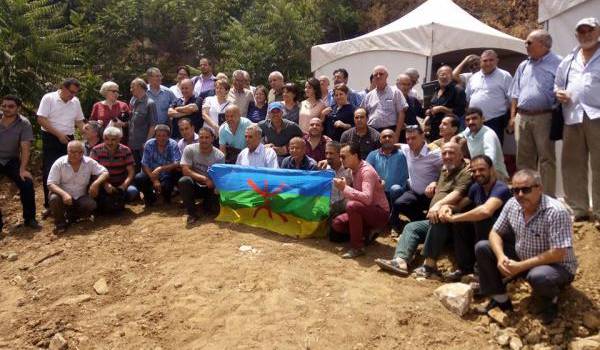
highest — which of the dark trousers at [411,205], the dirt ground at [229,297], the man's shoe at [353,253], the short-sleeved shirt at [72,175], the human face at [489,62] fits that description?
the human face at [489,62]

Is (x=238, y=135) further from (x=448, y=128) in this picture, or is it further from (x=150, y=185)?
(x=448, y=128)

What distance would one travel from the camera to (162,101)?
8.50 metres

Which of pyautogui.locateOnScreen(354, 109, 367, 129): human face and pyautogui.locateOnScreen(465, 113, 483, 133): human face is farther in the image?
pyautogui.locateOnScreen(354, 109, 367, 129): human face

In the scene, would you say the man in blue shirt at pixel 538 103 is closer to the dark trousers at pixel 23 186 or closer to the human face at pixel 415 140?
the human face at pixel 415 140

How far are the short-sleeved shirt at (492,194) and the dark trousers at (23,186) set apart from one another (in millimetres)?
5986

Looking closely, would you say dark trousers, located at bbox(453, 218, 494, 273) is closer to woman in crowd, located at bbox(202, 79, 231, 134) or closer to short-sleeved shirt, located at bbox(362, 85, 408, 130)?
short-sleeved shirt, located at bbox(362, 85, 408, 130)

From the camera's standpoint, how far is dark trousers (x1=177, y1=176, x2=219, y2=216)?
23.8ft

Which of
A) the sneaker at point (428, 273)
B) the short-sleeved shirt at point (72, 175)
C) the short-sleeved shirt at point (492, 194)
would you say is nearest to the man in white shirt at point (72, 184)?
the short-sleeved shirt at point (72, 175)

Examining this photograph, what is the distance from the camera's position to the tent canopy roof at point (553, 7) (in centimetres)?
622

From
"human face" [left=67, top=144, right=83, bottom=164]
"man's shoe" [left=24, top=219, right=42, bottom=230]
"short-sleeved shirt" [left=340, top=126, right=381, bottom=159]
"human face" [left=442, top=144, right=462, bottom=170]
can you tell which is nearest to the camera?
"human face" [left=442, top=144, right=462, bottom=170]

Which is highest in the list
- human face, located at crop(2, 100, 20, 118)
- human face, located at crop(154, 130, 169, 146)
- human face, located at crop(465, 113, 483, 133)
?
human face, located at crop(2, 100, 20, 118)

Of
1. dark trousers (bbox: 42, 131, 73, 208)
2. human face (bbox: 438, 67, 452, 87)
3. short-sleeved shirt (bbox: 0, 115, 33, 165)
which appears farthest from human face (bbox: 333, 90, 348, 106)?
short-sleeved shirt (bbox: 0, 115, 33, 165)

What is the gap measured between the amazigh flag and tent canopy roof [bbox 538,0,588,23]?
3.30 m

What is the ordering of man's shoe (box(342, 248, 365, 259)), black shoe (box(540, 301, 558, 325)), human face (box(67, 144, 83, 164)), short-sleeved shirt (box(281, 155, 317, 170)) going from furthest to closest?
1. human face (box(67, 144, 83, 164))
2. short-sleeved shirt (box(281, 155, 317, 170))
3. man's shoe (box(342, 248, 365, 259))
4. black shoe (box(540, 301, 558, 325))
